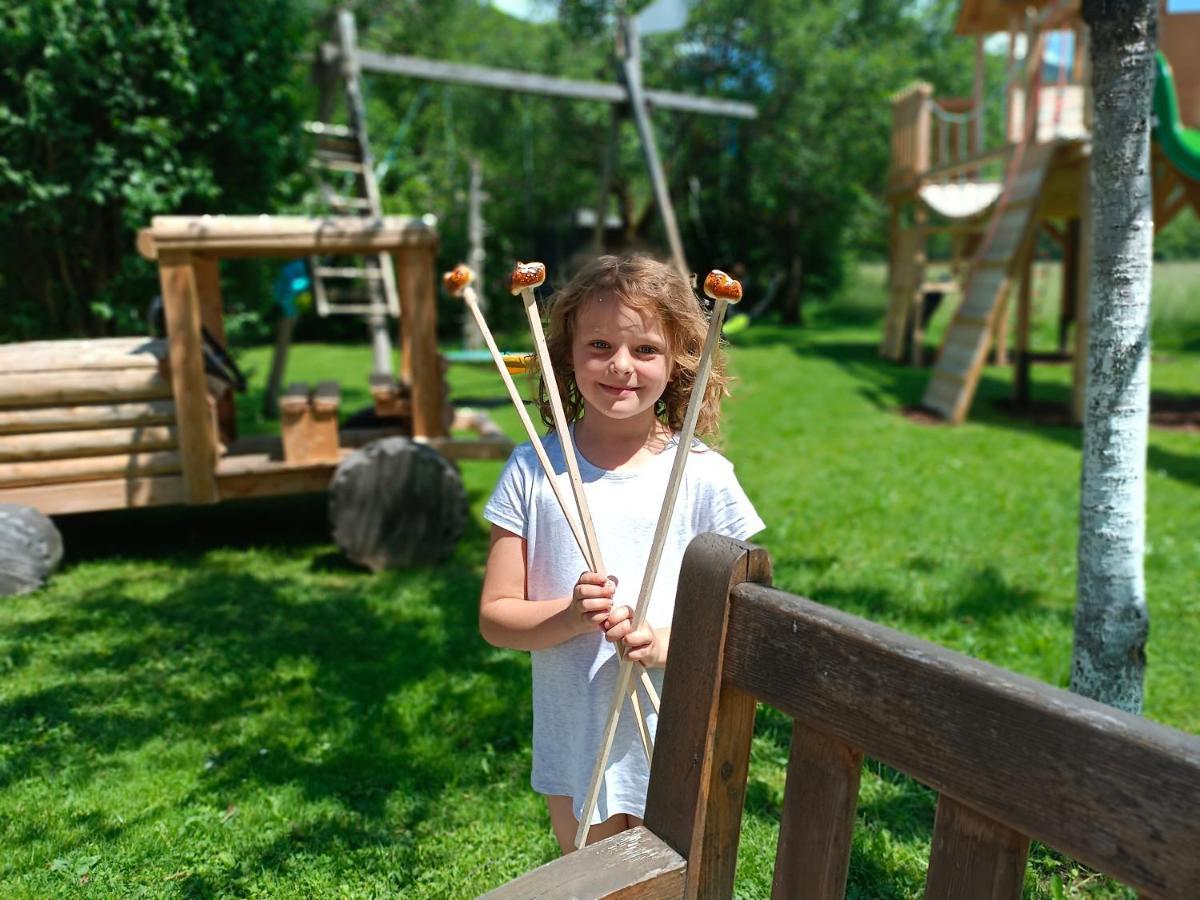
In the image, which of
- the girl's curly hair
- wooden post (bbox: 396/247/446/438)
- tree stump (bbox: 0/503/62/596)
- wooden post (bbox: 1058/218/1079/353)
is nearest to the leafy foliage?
wooden post (bbox: 396/247/446/438)

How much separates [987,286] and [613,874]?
29.6 ft

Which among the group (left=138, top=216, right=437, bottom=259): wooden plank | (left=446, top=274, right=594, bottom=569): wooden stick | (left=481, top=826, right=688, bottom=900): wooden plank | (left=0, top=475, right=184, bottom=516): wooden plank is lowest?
(left=0, top=475, right=184, bottom=516): wooden plank

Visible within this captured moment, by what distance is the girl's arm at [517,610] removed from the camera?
1.74 metres

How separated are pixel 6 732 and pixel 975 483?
5.85 metres

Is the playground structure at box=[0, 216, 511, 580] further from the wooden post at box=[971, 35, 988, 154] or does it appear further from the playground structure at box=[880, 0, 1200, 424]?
the wooden post at box=[971, 35, 988, 154]

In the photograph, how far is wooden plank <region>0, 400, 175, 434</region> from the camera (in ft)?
15.8

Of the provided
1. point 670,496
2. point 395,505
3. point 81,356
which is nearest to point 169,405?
point 81,356

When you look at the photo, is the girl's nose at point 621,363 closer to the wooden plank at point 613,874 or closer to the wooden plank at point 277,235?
the wooden plank at point 613,874

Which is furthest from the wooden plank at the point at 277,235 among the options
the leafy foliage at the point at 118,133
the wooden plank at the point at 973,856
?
the wooden plank at the point at 973,856

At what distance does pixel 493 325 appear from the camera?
19750 millimetres

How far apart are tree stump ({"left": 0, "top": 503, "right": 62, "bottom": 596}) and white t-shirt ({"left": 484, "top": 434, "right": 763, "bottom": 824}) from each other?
366 cm

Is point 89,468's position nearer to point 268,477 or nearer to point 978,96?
point 268,477

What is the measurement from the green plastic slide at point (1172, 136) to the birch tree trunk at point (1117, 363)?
568 centimetres

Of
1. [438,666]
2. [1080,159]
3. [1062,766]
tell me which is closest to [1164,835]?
[1062,766]
